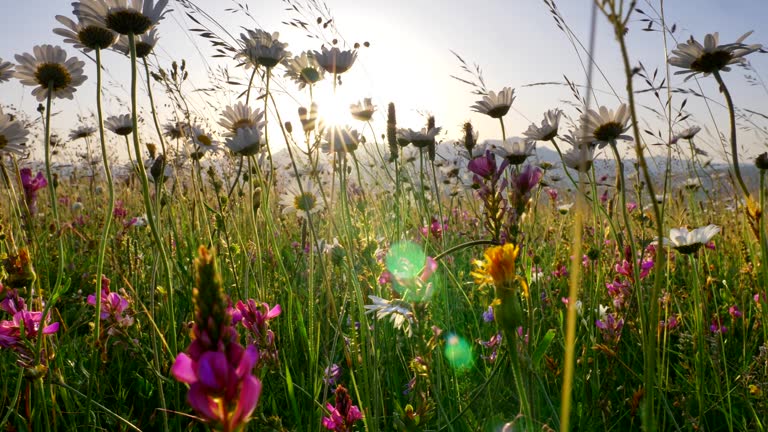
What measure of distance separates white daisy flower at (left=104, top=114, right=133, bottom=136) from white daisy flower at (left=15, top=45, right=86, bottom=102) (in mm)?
715

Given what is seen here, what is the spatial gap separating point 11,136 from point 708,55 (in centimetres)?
216

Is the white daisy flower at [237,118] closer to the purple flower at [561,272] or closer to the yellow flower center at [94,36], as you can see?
the yellow flower center at [94,36]

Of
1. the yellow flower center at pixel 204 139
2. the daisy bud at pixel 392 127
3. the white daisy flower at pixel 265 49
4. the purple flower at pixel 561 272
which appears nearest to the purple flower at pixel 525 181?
the white daisy flower at pixel 265 49

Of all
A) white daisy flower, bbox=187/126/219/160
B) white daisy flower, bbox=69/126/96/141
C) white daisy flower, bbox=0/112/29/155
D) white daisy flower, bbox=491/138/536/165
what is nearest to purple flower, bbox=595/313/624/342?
white daisy flower, bbox=491/138/536/165

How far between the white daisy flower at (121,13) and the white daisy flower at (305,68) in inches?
35.9

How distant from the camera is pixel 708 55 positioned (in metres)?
1.53

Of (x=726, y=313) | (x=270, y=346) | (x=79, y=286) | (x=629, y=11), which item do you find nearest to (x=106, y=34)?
(x=270, y=346)

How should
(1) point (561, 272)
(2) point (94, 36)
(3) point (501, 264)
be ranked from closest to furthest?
1. (3) point (501, 264)
2. (2) point (94, 36)
3. (1) point (561, 272)

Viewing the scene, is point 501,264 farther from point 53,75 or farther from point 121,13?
point 53,75

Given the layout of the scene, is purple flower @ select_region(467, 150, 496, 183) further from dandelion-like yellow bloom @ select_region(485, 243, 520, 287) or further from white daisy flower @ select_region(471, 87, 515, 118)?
white daisy flower @ select_region(471, 87, 515, 118)

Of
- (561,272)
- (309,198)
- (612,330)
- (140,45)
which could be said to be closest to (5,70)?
(140,45)

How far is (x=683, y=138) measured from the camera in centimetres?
331

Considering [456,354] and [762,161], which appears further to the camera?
[456,354]

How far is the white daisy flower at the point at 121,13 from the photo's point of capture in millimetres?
1387
